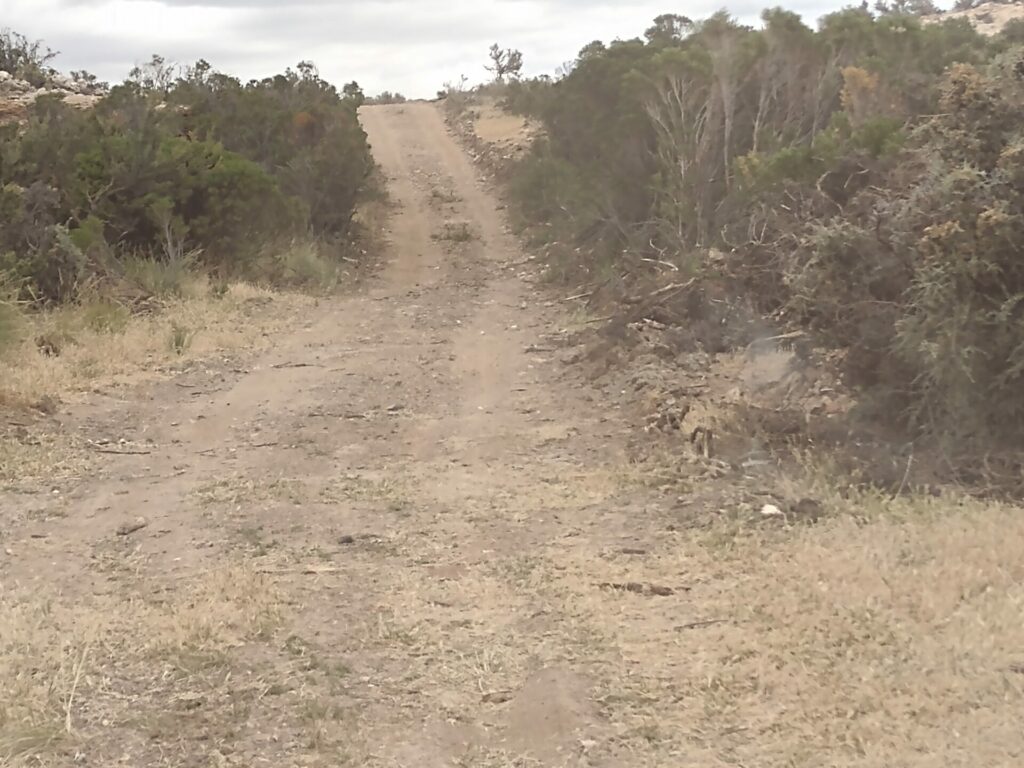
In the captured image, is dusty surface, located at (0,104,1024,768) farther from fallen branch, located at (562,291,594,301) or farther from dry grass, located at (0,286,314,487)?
fallen branch, located at (562,291,594,301)

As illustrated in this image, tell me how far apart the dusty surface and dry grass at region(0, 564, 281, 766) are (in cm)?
1

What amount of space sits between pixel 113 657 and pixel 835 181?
6038 mm

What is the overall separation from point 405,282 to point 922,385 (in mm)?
10362

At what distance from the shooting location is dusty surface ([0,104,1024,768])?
3221 mm

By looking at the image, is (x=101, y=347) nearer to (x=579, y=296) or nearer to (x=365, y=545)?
(x=365, y=545)

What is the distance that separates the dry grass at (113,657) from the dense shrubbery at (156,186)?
660 centimetres

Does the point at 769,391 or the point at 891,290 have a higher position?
the point at 891,290

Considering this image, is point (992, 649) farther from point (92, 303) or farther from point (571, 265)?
point (571, 265)

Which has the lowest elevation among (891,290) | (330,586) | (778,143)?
(330,586)

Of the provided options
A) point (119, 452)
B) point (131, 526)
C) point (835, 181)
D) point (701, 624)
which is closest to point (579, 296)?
point (835, 181)

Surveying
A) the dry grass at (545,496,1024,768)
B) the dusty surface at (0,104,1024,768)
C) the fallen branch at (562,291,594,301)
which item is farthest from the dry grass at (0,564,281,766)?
the fallen branch at (562,291,594,301)

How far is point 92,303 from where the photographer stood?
34.0 ft

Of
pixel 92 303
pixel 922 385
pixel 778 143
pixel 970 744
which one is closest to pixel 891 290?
pixel 922 385

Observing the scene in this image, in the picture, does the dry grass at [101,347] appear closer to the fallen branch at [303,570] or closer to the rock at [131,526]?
the rock at [131,526]
